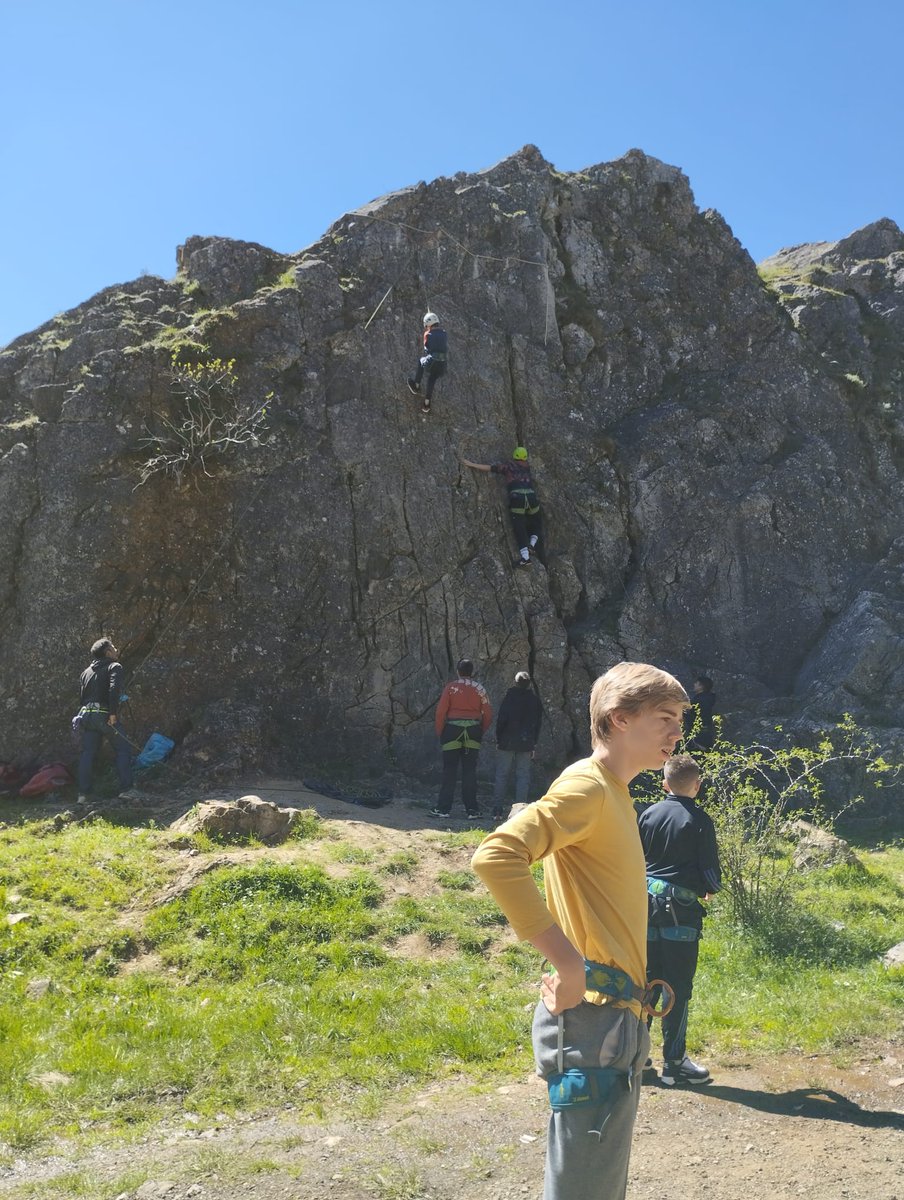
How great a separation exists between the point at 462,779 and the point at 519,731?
113 centimetres

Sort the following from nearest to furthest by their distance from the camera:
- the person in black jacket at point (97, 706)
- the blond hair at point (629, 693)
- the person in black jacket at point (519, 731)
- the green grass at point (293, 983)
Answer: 1. the blond hair at point (629, 693)
2. the green grass at point (293, 983)
3. the person in black jacket at point (97, 706)
4. the person in black jacket at point (519, 731)

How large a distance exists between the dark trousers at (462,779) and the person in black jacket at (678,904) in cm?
784

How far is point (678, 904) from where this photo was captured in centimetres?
670

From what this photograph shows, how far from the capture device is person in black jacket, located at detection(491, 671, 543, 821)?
48.5 feet

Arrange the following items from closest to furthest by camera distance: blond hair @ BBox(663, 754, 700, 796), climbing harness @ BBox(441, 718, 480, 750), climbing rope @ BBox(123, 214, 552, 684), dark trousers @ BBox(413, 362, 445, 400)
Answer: blond hair @ BBox(663, 754, 700, 796)
climbing harness @ BBox(441, 718, 480, 750)
climbing rope @ BBox(123, 214, 552, 684)
dark trousers @ BBox(413, 362, 445, 400)

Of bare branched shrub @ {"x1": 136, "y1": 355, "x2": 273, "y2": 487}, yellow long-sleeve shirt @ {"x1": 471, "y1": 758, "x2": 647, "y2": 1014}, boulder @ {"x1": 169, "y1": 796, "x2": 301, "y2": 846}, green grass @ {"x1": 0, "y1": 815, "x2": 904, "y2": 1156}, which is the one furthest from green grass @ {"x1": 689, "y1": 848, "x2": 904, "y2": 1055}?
bare branched shrub @ {"x1": 136, "y1": 355, "x2": 273, "y2": 487}

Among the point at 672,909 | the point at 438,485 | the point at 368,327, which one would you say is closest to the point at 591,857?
the point at 672,909

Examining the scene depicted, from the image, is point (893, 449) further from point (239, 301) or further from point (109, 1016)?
point (109, 1016)

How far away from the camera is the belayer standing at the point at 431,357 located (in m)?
18.8

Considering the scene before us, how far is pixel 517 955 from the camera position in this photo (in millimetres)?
9344

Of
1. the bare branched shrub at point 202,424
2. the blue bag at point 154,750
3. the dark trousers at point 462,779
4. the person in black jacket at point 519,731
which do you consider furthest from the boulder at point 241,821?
the bare branched shrub at point 202,424

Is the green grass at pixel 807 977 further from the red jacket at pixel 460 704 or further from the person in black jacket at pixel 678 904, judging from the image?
the red jacket at pixel 460 704

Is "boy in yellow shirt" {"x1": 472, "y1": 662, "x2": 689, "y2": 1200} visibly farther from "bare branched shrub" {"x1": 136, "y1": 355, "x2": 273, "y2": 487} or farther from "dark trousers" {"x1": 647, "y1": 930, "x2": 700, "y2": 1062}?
"bare branched shrub" {"x1": 136, "y1": 355, "x2": 273, "y2": 487}

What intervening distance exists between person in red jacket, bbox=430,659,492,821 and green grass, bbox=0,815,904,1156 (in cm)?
277
